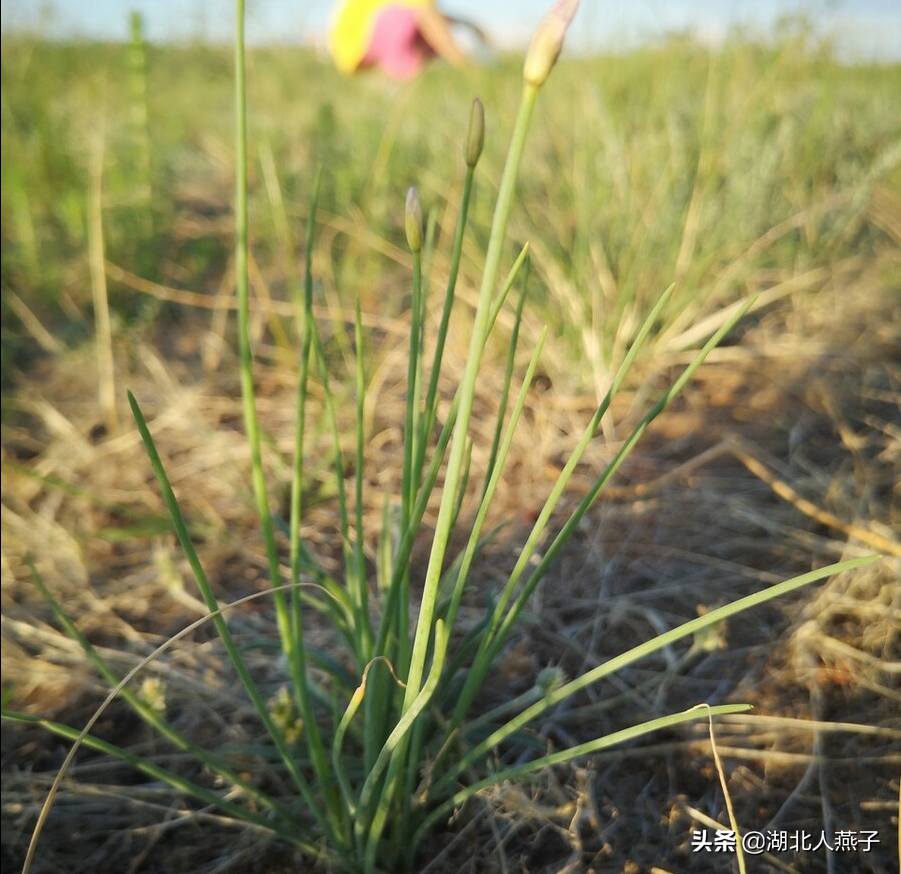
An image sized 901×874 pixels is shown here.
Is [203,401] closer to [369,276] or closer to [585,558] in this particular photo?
[369,276]

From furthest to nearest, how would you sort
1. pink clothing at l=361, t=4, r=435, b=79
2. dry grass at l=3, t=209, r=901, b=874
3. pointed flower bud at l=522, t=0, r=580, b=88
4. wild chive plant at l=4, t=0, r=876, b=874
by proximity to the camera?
pink clothing at l=361, t=4, r=435, b=79, dry grass at l=3, t=209, r=901, b=874, wild chive plant at l=4, t=0, r=876, b=874, pointed flower bud at l=522, t=0, r=580, b=88

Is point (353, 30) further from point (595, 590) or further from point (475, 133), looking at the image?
point (475, 133)

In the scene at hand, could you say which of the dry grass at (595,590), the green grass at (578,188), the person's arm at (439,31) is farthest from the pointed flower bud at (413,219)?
the person's arm at (439,31)

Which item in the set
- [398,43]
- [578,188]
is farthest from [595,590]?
[398,43]

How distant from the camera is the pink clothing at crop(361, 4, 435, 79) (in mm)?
1685

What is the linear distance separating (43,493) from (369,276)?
0.75 meters

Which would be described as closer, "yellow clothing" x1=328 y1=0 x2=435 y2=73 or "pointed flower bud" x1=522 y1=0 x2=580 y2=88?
"pointed flower bud" x1=522 y1=0 x2=580 y2=88

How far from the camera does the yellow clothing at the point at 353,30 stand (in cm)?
175

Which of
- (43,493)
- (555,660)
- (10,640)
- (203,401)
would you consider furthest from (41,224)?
(555,660)

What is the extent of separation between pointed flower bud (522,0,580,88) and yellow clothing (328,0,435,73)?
162cm

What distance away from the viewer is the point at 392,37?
170 centimetres

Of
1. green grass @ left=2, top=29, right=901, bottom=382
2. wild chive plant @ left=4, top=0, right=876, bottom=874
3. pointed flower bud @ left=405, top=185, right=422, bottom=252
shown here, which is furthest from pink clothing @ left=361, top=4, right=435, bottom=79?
pointed flower bud @ left=405, top=185, right=422, bottom=252

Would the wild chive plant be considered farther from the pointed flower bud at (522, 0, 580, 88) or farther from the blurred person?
the blurred person

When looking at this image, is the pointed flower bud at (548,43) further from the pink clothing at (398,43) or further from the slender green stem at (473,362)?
the pink clothing at (398,43)
